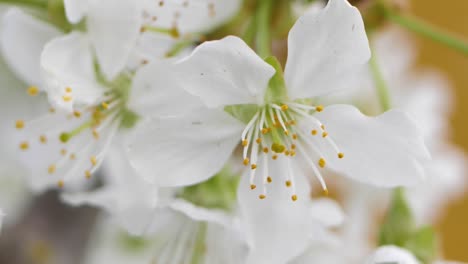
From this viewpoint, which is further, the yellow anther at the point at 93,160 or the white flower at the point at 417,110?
the white flower at the point at 417,110

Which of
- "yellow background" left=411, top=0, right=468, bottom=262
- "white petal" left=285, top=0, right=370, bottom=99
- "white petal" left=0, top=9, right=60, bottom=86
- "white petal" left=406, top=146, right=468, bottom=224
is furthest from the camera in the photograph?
"yellow background" left=411, top=0, right=468, bottom=262

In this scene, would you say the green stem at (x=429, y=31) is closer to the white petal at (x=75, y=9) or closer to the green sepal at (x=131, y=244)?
Answer: the white petal at (x=75, y=9)


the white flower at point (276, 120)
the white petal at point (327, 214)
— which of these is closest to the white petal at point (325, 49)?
the white flower at point (276, 120)

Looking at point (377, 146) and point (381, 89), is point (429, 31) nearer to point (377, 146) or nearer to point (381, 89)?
point (381, 89)

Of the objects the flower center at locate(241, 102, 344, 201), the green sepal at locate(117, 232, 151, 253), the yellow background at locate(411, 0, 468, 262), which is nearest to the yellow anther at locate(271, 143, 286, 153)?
the flower center at locate(241, 102, 344, 201)

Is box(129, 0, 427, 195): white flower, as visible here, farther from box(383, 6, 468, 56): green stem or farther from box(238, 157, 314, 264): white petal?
box(383, 6, 468, 56): green stem

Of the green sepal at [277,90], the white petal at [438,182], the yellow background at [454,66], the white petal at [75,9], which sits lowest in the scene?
the yellow background at [454,66]
